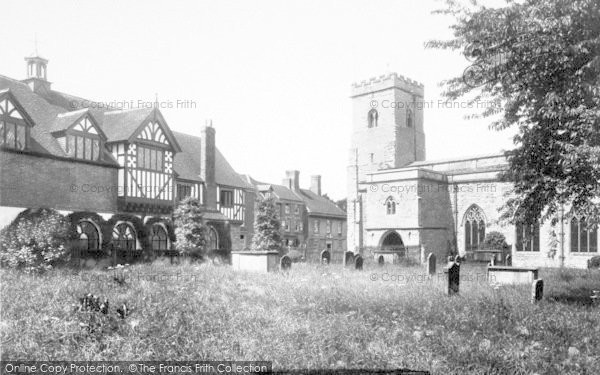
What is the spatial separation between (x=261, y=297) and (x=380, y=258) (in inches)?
700

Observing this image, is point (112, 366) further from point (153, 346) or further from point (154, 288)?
point (154, 288)

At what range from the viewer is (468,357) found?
6.94 m

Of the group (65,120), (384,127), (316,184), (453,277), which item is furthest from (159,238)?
(316,184)

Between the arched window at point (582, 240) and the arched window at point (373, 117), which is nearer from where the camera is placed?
the arched window at point (582, 240)

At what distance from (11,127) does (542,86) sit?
1936 cm

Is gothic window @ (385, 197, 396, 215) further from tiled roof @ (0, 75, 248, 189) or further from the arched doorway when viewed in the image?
tiled roof @ (0, 75, 248, 189)

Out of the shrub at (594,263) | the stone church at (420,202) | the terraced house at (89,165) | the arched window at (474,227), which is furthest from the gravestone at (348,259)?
the arched window at (474,227)

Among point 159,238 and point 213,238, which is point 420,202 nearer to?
point 213,238

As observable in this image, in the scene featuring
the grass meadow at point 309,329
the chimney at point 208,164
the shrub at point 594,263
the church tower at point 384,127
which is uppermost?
the church tower at point 384,127

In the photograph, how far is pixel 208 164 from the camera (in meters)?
34.1

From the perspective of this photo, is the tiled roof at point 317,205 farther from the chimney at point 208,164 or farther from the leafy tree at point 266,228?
the chimney at point 208,164

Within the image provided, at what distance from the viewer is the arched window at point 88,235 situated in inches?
926

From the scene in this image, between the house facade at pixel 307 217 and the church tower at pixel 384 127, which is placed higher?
the church tower at pixel 384 127

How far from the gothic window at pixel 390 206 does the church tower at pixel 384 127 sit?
6.74 m
